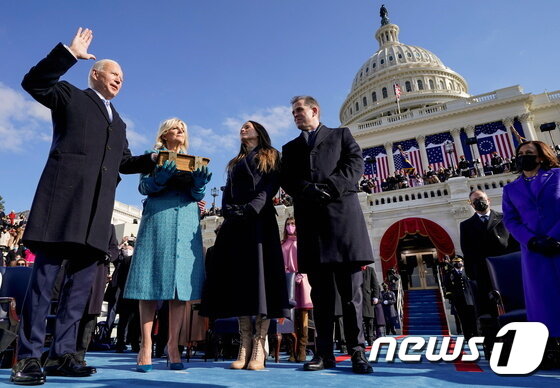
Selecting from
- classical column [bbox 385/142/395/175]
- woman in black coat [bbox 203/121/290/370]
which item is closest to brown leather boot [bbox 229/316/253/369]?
woman in black coat [bbox 203/121/290/370]

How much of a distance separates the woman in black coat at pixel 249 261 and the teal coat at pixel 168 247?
20 cm

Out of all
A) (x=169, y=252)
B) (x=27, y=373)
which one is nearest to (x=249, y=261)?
(x=169, y=252)

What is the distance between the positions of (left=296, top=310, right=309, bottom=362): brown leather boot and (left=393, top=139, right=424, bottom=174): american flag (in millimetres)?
28043

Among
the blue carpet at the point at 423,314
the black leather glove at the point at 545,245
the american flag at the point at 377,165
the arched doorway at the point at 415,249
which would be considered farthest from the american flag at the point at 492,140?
the black leather glove at the point at 545,245

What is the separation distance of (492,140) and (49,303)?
111 ft

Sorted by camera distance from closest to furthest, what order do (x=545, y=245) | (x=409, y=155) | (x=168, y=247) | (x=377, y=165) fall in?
(x=545, y=245) → (x=168, y=247) → (x=409, y=155) → (x=377, y=165)

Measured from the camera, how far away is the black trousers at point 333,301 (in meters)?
2.69

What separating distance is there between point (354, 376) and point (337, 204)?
1.28 meters

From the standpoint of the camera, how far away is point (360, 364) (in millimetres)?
2506

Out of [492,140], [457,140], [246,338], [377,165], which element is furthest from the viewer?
[377,165]

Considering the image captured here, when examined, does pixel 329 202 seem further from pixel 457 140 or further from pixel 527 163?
pixel 457 140

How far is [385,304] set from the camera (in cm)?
1238

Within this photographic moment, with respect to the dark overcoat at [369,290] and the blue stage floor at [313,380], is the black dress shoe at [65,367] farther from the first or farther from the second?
the dark overcoat at [369,290]

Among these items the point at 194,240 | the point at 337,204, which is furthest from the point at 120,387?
the point at 337,204
